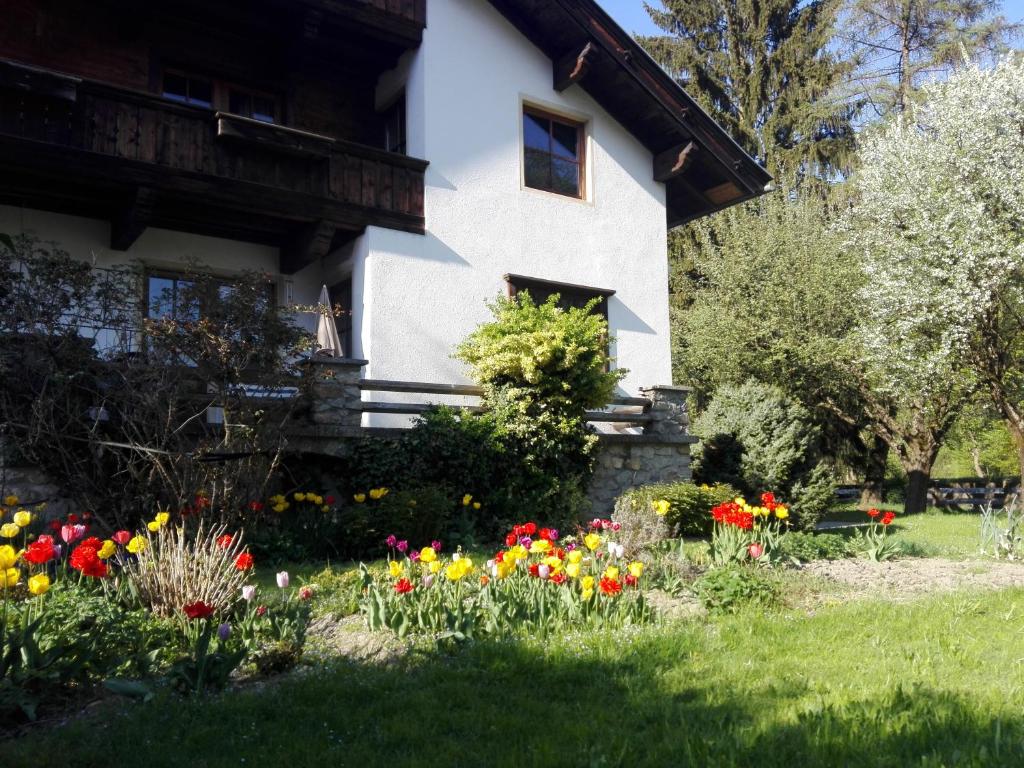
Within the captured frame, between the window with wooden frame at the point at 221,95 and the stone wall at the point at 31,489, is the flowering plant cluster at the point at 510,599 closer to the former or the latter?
the stone wall at the point at 31,489

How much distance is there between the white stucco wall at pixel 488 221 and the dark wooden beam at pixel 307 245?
552 millimetres

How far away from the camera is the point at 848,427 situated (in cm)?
2038

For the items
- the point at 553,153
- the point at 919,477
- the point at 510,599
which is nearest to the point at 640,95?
the point at 553,153

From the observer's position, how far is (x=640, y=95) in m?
13.4

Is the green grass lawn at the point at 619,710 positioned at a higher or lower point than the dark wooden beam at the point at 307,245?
lower

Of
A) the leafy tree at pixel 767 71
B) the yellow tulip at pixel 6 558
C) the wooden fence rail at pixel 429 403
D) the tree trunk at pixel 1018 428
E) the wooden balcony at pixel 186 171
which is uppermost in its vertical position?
the leafy tree at pixel 767 71

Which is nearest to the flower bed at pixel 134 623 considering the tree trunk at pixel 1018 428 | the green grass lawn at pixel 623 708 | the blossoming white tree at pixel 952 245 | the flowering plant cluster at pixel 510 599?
the green grass lawn at pixel 623 708

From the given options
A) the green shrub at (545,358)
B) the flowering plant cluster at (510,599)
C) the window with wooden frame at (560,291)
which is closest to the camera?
the flowering plant cluster at (510,599)

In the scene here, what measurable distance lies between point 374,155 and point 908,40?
19599 millimetres

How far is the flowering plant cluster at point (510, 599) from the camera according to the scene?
4.65m

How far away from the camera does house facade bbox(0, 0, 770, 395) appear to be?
988cm

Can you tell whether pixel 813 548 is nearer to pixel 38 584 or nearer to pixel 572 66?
pixel 38 584

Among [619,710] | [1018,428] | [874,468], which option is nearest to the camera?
[619,710]

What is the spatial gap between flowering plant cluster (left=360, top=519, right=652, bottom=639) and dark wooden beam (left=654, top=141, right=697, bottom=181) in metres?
9.89
